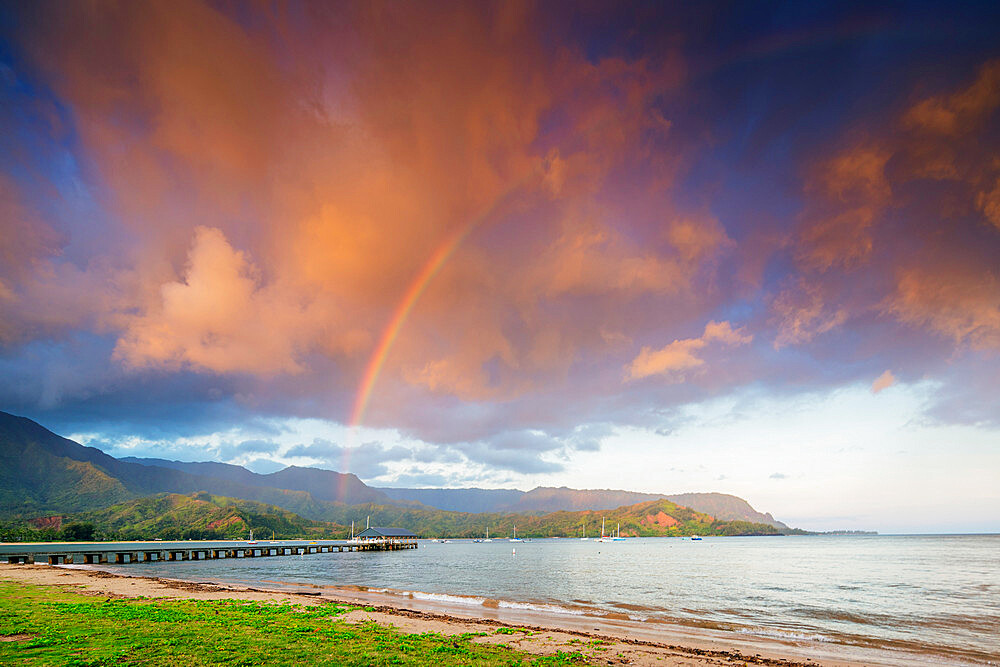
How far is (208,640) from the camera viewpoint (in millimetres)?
17391

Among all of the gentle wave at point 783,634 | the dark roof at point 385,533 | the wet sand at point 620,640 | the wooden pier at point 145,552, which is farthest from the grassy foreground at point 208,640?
the dark roof at point 385,533

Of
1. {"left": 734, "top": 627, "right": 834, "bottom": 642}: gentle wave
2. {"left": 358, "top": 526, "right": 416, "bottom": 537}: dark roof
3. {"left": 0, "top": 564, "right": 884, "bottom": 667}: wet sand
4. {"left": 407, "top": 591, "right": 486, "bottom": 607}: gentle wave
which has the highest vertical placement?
{"left": 0, "top": 564, "right": 884, "bottom": 667}: wet sand

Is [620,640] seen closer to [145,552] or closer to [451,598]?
[451,598]

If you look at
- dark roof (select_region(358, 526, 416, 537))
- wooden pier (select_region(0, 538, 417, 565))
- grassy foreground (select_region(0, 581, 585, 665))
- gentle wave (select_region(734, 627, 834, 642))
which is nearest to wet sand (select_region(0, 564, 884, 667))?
grassy foreground (select_region(0, 581, 585, 665))

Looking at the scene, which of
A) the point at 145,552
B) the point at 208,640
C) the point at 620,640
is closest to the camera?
the point at 208,640

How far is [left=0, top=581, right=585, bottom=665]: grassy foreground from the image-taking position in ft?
49.2

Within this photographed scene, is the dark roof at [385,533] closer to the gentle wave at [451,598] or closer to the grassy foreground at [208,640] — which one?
the gentle wave at [451,598]

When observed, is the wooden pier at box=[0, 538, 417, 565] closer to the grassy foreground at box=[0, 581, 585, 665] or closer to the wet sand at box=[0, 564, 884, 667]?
the grassy foreground at box=[0, 581, 585, 665]

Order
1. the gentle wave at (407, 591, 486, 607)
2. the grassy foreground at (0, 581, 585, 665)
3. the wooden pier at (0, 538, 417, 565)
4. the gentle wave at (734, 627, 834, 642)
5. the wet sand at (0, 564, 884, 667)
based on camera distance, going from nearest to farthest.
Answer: the grassy foreground at (0, 581, 585, 665)
the wet sand at (0, 564, 884, 667)
the gentle wave at (734, 627, 834, 642)
the gentle wave at (407, 591, 486, 607)
the wooden pier at (0, 538, 417, 565)

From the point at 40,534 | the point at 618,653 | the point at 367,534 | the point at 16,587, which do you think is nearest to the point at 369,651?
the point at 618,653

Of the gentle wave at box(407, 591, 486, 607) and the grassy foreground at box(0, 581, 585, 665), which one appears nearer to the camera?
the grassy foreground at box(0, 581, 585, 665)

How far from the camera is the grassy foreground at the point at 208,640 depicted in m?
15.0

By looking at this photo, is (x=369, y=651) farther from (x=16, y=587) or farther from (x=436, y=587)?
(x=436, y=587)

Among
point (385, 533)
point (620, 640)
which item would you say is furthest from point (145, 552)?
point (620, 640)
